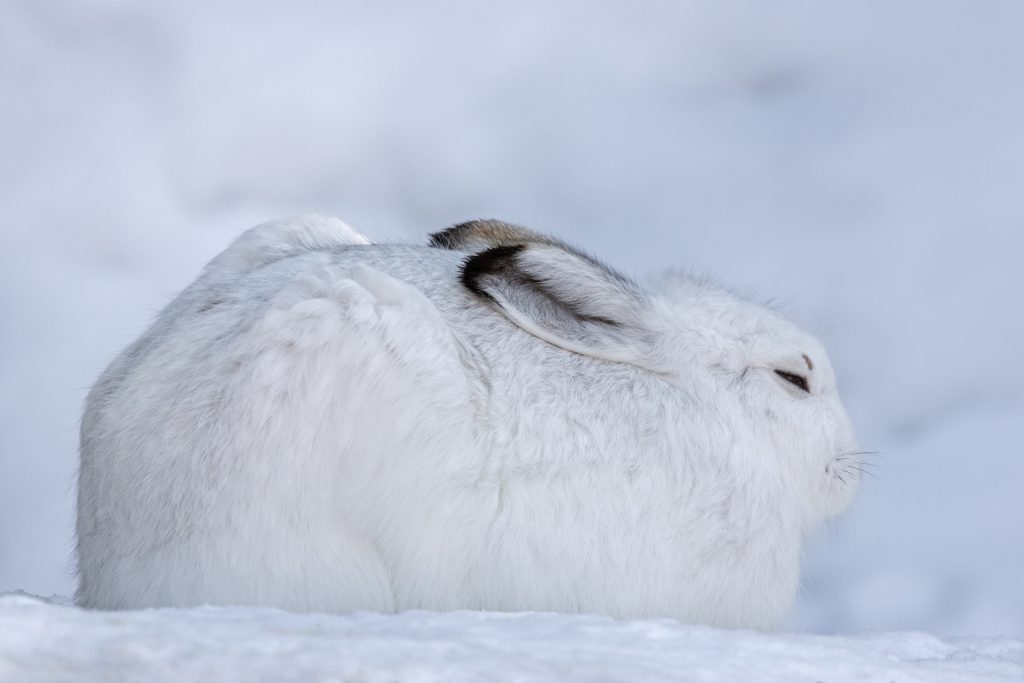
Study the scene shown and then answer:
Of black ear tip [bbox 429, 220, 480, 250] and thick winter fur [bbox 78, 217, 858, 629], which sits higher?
black ear tip [bbox 429, 220, 480, 250]

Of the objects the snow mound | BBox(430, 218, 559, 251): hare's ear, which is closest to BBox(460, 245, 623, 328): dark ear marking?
BBox(430, 218, 559, 251): hare's ear

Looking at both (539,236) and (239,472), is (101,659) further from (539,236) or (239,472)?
(539,236)

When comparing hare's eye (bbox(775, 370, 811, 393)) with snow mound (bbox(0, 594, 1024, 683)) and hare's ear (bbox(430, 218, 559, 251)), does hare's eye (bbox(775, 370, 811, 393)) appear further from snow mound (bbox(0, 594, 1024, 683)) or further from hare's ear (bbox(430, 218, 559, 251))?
snow mound (bbox(0, 594, 1024, 683))

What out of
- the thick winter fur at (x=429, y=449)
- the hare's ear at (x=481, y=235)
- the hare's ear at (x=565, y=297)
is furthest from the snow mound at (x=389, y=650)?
the hare's ear at (x=481, y=235)

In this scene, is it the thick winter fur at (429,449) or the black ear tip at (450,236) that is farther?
the black ear tip at (450,236)

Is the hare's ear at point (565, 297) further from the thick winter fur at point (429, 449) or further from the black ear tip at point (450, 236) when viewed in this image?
the black ear tip at point (450, 236)

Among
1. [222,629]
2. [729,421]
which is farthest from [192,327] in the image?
[729,421]

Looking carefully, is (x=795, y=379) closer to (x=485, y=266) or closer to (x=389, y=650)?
(x=485, y=266)
